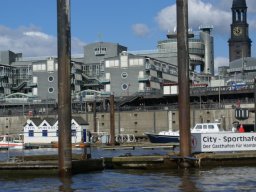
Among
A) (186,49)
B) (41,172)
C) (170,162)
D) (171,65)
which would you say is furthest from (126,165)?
(171,65)

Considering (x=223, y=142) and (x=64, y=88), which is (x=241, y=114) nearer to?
(x=223, y=142)

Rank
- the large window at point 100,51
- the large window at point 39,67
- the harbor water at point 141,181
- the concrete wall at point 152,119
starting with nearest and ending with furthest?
the harbor water at point 141,181 < the concrete wall at point 152,119 < the large window at point 39,67 < the large window at point 100,51

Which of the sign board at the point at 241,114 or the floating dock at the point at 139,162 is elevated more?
the sign board at the point at 241,114

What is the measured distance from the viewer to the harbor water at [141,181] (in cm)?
2538

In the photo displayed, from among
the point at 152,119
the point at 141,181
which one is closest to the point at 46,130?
the point at 152,119

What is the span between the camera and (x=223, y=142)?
36.3m

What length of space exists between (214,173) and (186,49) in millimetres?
6689

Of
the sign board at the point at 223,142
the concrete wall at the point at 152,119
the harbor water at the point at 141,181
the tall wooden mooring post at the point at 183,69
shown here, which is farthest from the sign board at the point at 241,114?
the tall wooden mooring post at the point at 183,69

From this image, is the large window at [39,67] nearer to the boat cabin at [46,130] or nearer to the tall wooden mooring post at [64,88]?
the boat cabin at [46,130]

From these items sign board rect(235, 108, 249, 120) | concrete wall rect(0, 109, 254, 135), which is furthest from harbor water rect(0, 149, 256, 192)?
concrete wall rect(0, 109, 254, 135)

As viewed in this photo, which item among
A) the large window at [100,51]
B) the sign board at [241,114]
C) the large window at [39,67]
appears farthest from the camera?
the large window at [100,51]

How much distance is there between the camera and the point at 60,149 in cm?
2894

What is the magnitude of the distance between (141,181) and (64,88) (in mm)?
5814

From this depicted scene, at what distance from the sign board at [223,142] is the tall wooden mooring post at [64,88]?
9583 millimetres
